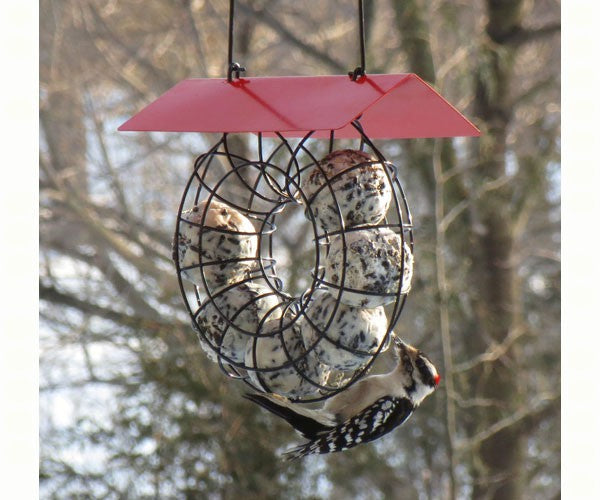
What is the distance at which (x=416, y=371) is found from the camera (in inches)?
81.4

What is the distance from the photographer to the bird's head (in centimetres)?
206

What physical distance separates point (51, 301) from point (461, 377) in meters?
2.37

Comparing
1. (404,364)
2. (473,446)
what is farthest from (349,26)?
(404,364)

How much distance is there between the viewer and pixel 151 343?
4.50 metres

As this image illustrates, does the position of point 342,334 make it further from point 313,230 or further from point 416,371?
point 416,371

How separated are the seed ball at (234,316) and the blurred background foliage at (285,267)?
83.5 inches

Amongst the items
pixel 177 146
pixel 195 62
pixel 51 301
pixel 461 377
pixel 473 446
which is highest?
pixel 195 62

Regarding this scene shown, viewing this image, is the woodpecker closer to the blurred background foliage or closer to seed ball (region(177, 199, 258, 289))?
seed ball (region(177, 199, 258, 289))

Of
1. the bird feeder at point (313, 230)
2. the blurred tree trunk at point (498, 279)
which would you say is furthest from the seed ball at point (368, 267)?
the blurred tree trunk at point (498, 279)

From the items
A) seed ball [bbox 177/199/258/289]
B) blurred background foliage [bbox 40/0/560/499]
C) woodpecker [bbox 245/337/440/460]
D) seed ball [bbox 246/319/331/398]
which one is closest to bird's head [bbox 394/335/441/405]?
woodpecker [bbox 245/337/440/460]

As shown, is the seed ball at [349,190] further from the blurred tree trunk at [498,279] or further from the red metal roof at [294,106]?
the blurred tree trunk at [498,279]

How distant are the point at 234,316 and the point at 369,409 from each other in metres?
0.42

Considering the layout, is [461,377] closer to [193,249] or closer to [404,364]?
[404,364]

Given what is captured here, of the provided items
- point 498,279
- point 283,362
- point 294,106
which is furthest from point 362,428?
point 498,279
